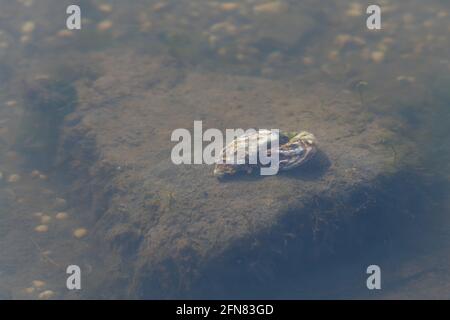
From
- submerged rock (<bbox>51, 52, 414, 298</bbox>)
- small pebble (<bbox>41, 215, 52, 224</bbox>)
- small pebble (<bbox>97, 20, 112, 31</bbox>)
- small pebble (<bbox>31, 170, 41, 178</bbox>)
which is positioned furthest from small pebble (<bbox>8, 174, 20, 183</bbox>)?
small pebble (<bbox>97, 20, 112, 31</bbox>)

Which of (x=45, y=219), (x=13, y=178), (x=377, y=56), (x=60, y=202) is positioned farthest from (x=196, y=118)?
(x=377, y=56)

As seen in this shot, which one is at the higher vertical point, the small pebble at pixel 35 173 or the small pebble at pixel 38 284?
the small pebble at pixel 35 173

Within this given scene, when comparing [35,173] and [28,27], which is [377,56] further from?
[28,27]

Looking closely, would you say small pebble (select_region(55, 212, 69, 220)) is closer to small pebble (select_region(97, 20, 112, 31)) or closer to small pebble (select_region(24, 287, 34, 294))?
small pebble (select_region(24, 287, 34, 294))

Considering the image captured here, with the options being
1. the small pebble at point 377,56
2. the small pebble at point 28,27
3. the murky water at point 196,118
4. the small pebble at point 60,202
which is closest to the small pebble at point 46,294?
the murky water at point 196,118

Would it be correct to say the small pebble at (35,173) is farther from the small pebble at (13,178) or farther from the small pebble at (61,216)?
the small pebble at (61,216)

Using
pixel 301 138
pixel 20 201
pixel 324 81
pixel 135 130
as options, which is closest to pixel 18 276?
pixel 20 201
